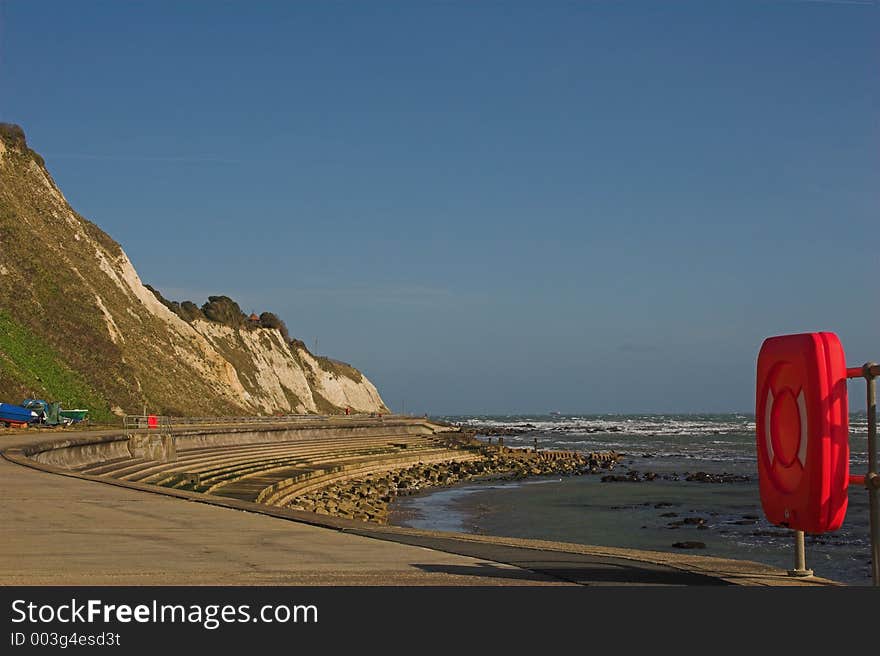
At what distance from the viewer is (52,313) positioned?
58.1 metres

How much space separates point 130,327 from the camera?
229ft

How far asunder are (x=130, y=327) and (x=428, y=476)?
99.6ft

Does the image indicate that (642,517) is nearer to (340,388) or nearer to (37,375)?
(37,375)

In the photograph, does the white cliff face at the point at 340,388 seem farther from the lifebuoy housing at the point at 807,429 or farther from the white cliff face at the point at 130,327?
the lifebuoy housing at the point at 807,429

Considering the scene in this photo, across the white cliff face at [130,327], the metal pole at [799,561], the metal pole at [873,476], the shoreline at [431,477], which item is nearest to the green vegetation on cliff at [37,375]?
the white cliff face at [130,327]

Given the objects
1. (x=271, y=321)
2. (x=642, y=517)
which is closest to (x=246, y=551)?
(x=642, y=517)

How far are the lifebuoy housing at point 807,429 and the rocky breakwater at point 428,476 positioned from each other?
21749mm

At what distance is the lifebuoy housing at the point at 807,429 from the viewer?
700 centimetres

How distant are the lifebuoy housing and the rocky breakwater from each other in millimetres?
21749

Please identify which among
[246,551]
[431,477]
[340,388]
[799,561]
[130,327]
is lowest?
[431,477]

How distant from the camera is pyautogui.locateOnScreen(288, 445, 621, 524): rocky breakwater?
3181 centimetres

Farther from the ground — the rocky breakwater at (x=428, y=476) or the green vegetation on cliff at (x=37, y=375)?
the green vegetation on cliff at (x=37, y=375)
